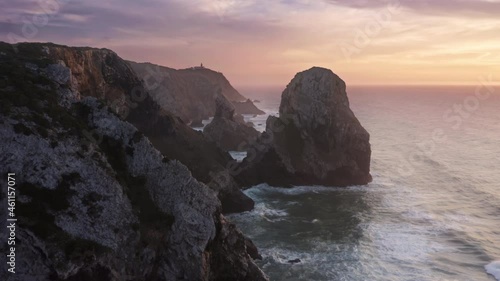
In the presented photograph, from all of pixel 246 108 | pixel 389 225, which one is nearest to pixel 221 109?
pixel 389 225

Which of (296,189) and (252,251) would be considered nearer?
(252,251)

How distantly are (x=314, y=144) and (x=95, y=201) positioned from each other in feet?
149

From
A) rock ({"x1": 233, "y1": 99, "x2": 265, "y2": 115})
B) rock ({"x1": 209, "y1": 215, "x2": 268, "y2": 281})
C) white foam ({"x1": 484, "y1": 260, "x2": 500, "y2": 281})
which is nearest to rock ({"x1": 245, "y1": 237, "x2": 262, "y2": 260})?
rock ({"x1": 209, "y1": 215, "x2": 268, "y2": 281})

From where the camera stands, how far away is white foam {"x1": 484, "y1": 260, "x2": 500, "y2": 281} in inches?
1405

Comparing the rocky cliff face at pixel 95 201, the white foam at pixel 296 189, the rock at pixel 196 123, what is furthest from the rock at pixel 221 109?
the rocky cliff face at pixel 95 201

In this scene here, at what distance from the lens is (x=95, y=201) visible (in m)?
25.7

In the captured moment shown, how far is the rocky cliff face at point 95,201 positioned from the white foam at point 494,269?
22.7m

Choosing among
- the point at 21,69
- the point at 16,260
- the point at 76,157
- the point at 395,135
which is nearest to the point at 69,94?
the point at 21,69

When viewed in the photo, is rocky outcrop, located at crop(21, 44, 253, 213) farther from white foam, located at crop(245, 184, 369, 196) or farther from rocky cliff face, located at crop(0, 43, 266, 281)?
rocky cliff face, located at crop(0, 43, 266, 281)

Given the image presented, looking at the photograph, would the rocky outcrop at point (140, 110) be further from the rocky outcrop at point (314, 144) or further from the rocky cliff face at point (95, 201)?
the rocky cliff face at point (95, 201)

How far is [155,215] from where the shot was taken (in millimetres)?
27562

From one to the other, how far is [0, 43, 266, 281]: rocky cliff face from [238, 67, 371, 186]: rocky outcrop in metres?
33.7

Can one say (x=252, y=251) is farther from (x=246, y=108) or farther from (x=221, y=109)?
(x=246, y=108)

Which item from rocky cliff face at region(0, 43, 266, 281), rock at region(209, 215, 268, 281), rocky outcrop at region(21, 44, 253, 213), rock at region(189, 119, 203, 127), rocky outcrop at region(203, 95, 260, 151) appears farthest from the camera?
rock at region(189, 119, 203, 127)
